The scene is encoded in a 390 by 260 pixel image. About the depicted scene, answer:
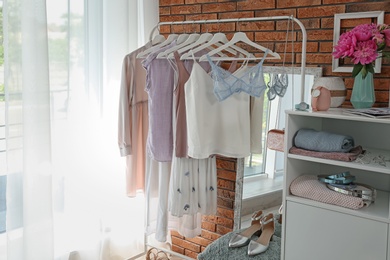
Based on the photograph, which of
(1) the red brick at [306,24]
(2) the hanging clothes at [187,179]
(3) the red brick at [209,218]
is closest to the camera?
(1) the red brick at [306,24]

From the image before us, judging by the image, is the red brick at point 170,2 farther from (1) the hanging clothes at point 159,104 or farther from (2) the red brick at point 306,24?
(2) the red brick at point 306,24

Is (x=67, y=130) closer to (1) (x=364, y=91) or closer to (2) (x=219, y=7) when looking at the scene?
(2) (x=219, y=7)

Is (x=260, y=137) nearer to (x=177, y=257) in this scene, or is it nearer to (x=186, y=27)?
(x=186, y=27)

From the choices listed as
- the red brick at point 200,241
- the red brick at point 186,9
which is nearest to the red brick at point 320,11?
the red brick at point 186,9

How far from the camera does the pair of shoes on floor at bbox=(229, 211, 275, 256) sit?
2.41 meters

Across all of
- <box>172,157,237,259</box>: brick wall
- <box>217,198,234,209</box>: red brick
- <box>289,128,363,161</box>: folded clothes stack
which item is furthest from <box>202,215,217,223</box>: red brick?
<box>289,128,363,161</box>: folded clothes stack

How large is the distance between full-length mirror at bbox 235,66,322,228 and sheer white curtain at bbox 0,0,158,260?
0.78 metres

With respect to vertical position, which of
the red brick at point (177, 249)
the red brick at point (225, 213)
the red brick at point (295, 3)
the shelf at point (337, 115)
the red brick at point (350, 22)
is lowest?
the red brick at point (177, 249)

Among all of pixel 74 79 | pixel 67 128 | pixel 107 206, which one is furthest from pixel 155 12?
pixel 107 206

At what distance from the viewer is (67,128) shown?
2824 millimetres

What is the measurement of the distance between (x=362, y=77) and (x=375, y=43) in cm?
15

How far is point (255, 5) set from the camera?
2.71 m

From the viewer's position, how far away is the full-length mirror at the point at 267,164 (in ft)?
8.33

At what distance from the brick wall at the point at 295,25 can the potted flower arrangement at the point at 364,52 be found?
0.15 m
